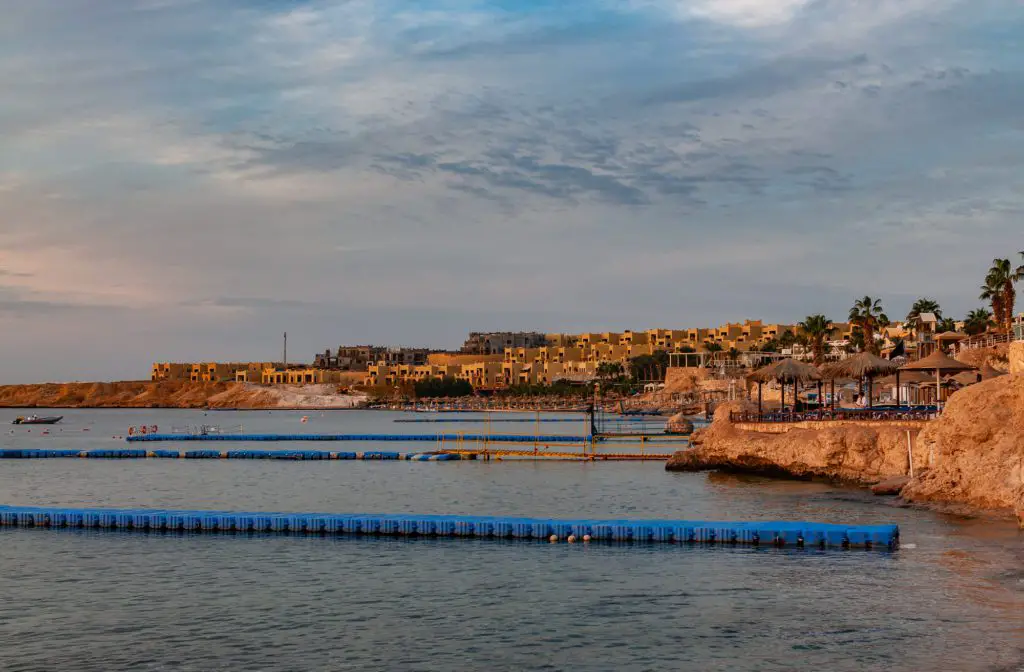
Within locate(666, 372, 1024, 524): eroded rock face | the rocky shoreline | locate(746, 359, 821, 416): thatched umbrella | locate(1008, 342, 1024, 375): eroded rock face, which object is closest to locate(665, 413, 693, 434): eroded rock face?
locate(746, 359, 821, 416): thatched umbrella

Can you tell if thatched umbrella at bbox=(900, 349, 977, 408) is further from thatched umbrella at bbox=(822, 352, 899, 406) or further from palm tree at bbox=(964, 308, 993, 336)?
palm tree at bbox=(964, 308, 993, 336)

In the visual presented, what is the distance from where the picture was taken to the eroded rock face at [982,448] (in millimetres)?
33250

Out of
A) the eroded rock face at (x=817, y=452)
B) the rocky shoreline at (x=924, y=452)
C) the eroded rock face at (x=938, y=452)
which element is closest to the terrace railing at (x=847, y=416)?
the rocky shoreline at (x=924, y=452)

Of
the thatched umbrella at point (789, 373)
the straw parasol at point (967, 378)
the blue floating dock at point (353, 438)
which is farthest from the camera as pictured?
the blue floating dock at point (353, 438)

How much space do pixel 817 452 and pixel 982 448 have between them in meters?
11.5

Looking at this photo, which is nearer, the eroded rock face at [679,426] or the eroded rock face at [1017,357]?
the eroded rock face at [1017,357]

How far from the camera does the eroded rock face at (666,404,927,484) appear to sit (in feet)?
142

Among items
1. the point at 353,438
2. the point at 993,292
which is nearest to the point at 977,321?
the point at 993,292

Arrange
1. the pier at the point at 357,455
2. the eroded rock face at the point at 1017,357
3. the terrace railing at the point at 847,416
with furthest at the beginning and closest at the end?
1. the pier at the point at 357,455
2. the terrace railing at the point at 847,416
3. the eroded rock face at the point at 1017,357

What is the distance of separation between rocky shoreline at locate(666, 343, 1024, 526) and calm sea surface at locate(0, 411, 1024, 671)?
6.12ft

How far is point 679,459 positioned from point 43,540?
32.8 metres

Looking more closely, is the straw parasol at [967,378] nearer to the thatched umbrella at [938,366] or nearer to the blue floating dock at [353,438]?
the thatched umbrella at [938,366]

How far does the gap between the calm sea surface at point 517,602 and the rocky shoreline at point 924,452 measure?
187 centimetres

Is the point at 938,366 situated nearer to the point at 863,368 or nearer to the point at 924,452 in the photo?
the point at 863,368
